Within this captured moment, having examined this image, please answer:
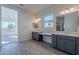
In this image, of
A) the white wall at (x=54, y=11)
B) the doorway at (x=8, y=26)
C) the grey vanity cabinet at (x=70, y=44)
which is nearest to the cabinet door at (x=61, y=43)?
the grey vanity cabinet at (x=70, y=44)

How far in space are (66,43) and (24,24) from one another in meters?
3.86

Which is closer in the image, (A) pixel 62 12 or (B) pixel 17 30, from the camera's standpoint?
(A) pixel 62 12

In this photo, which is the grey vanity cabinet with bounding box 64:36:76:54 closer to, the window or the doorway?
the window

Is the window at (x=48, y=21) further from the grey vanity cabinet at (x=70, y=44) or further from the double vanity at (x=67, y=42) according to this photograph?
the grey vanity cabinet at (x=70, y=44)

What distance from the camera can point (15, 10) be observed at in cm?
606

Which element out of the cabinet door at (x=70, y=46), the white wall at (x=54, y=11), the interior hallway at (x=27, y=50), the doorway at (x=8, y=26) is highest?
the white wall at (x=54, y=11)

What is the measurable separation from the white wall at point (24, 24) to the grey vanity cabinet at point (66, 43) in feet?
9.69

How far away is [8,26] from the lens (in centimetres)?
548

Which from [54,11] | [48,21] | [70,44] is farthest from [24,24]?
[70,44]

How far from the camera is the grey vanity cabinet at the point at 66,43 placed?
11.2 ft
